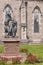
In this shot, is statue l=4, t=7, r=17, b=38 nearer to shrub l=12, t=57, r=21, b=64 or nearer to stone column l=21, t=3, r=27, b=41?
shrub l=12, t=57, r=21, b=64

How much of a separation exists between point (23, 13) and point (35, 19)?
230 centimetres

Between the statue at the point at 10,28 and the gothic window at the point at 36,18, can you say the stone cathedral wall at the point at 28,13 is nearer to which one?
the gothic window at the point at 36,18

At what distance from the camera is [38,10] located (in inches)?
1559

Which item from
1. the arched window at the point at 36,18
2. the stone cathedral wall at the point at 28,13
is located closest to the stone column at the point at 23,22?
the stone cathedral wall at the point at 28,13

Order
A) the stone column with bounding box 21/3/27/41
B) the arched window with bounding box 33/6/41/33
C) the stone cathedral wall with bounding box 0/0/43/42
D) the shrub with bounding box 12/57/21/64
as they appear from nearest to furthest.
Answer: the shrub with bounding box 12/57/21/64, the stone column with bounding box 21/3/27/41, the stone cathedral wall with bounding box 0/0/43/42, the arched window with bounding box 33/6/41/33

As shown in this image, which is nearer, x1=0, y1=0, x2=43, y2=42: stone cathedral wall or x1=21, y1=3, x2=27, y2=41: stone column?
x1=21, y1=3, x2=27, y2=41: stone column

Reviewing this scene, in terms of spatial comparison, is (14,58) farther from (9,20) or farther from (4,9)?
(4,9)

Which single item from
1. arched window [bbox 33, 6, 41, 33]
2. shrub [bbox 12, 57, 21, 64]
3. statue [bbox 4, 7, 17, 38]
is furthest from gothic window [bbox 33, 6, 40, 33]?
shrub [bbox 12, 57, 21, 64]

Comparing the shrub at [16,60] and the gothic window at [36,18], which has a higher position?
the gothic window at [36,18]

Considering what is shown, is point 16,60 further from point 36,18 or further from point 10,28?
point 36,18

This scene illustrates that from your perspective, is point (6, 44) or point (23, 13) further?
point (23, 13)

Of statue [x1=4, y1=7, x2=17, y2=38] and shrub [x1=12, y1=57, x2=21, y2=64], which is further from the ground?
statue [x1=4, y1=7, x2=17, y2=38]

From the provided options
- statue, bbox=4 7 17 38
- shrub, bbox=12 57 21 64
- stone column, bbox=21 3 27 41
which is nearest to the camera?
shrub, bbox=12 57 21 64

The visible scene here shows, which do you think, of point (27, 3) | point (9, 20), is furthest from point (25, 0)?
point (9, 20)
